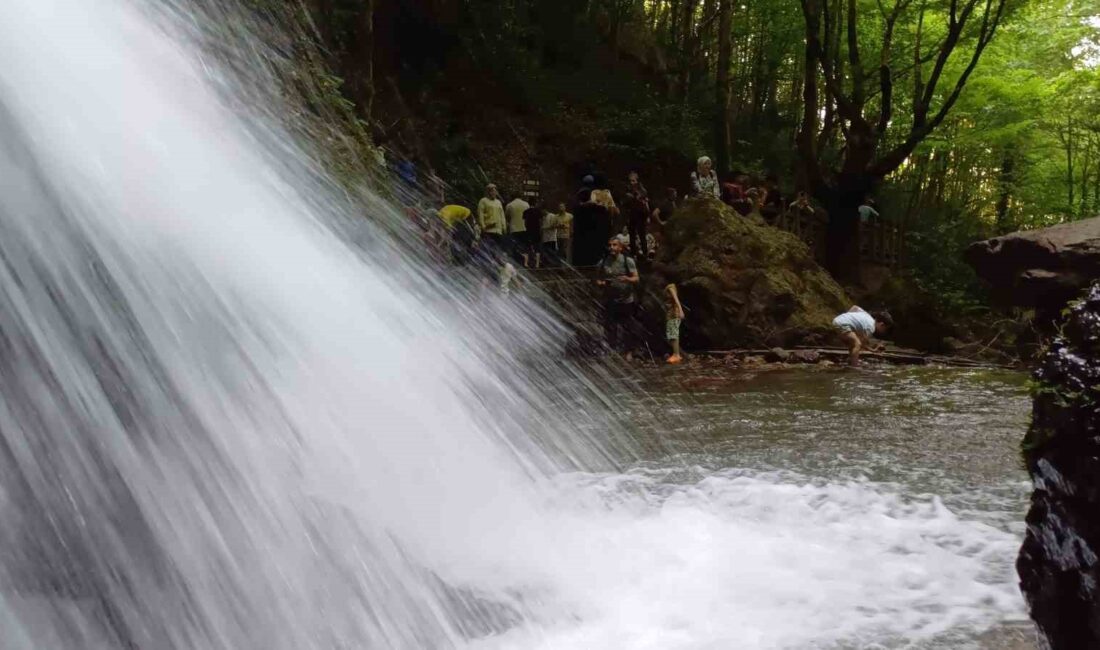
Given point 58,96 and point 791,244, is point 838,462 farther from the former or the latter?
point 791,244

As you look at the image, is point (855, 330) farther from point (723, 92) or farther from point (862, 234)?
point (723, 92)

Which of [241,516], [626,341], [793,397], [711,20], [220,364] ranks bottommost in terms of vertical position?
[626,341]

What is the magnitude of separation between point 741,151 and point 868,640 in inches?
888

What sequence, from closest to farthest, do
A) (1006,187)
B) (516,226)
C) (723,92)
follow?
1. (516,226)
2. (723,92)
3. (1006,187)

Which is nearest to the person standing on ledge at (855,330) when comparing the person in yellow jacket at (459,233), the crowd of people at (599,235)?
the crowd of people at (599,235)

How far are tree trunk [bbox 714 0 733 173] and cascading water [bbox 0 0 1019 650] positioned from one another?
16112mm

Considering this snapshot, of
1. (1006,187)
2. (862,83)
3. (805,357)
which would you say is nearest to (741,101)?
(1006,187)

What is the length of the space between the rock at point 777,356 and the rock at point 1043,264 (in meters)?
2.94

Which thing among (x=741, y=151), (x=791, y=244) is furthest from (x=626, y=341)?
(x=741, y=151)

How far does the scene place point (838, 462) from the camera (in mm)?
5730

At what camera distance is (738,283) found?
1379cm

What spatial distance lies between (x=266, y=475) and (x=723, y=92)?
61.2 ft

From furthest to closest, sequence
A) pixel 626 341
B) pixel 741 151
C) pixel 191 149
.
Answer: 1. pixel 741 151
2. pixel 626 341
3. pixel 191 149

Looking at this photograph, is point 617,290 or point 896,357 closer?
point 617,290
